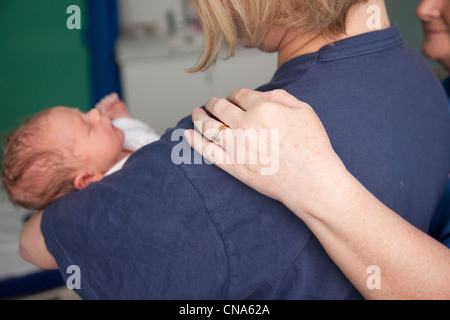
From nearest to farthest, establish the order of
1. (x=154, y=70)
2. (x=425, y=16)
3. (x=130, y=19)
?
1. (x=425, y=16)
2. (x=154, y=70)
3. (x=130, y=19)

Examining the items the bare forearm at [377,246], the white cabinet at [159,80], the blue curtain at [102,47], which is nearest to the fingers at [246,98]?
the bare forearm at [377,246]

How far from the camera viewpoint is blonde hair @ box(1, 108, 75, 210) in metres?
0.96

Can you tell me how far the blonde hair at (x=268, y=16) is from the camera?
61 centimetres

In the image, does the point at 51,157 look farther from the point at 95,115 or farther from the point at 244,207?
the point at 244,207

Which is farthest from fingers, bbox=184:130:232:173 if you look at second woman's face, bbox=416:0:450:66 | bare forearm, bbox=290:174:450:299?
second woman's face, bbox=416:0:450:66

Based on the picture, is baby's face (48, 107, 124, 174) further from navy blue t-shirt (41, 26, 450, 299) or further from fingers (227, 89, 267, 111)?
fingers (227, 89, 267, 111)

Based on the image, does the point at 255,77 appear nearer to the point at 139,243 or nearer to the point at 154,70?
the point at 139,243

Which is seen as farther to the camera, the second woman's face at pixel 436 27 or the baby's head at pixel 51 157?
the second woman's face at pixel 436 27

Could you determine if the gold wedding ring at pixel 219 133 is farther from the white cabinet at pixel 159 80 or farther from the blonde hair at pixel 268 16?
the white cabinet at pixel 159 80

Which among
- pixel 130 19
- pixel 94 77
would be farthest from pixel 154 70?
pixel 130 19

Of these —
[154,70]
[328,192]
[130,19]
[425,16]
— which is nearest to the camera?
[328,192]

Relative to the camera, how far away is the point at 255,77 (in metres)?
1.21

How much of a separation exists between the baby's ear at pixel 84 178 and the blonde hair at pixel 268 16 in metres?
0.52
